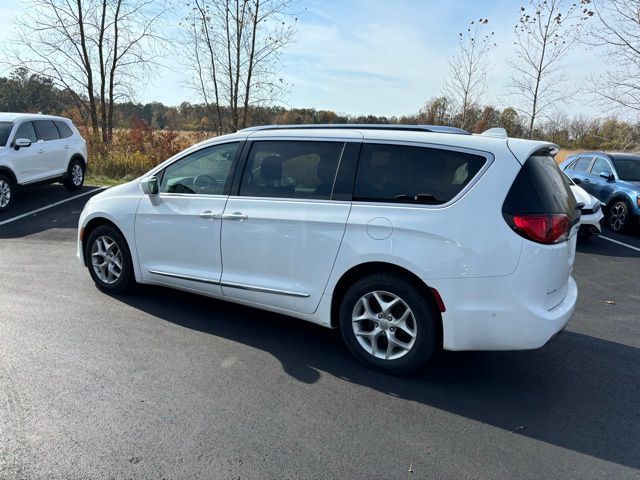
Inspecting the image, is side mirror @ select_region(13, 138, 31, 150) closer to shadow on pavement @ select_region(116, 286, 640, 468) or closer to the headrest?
shadow on pavement @ select_region(116, 286, 640, 468)

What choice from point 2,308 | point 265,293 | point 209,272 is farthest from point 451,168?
point 2,308

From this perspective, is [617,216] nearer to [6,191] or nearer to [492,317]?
[492,317]

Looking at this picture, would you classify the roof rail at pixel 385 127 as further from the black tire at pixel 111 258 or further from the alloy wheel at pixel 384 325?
the black tire at pixel 111 258

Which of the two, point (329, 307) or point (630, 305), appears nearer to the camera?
point (329, 307)

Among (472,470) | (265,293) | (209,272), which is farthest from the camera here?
(209,272)

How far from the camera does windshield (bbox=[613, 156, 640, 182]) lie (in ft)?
34.3

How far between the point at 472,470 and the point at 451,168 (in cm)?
194

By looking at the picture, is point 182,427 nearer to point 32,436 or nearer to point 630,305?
point 32,436

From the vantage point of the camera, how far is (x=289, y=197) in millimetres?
3969

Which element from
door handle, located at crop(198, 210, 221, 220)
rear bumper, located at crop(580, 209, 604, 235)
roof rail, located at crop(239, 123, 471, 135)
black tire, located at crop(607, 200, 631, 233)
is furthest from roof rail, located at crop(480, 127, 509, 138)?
black tire, located at crop(607, 200, 631, 233)

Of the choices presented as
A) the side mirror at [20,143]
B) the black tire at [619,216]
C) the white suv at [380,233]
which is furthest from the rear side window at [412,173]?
the side mirror at [20,143]

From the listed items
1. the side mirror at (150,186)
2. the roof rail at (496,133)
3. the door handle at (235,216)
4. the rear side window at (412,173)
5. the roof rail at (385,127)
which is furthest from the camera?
the side mirror at (150,186)

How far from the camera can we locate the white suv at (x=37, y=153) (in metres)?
9.66

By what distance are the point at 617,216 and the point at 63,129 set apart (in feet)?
41.5
